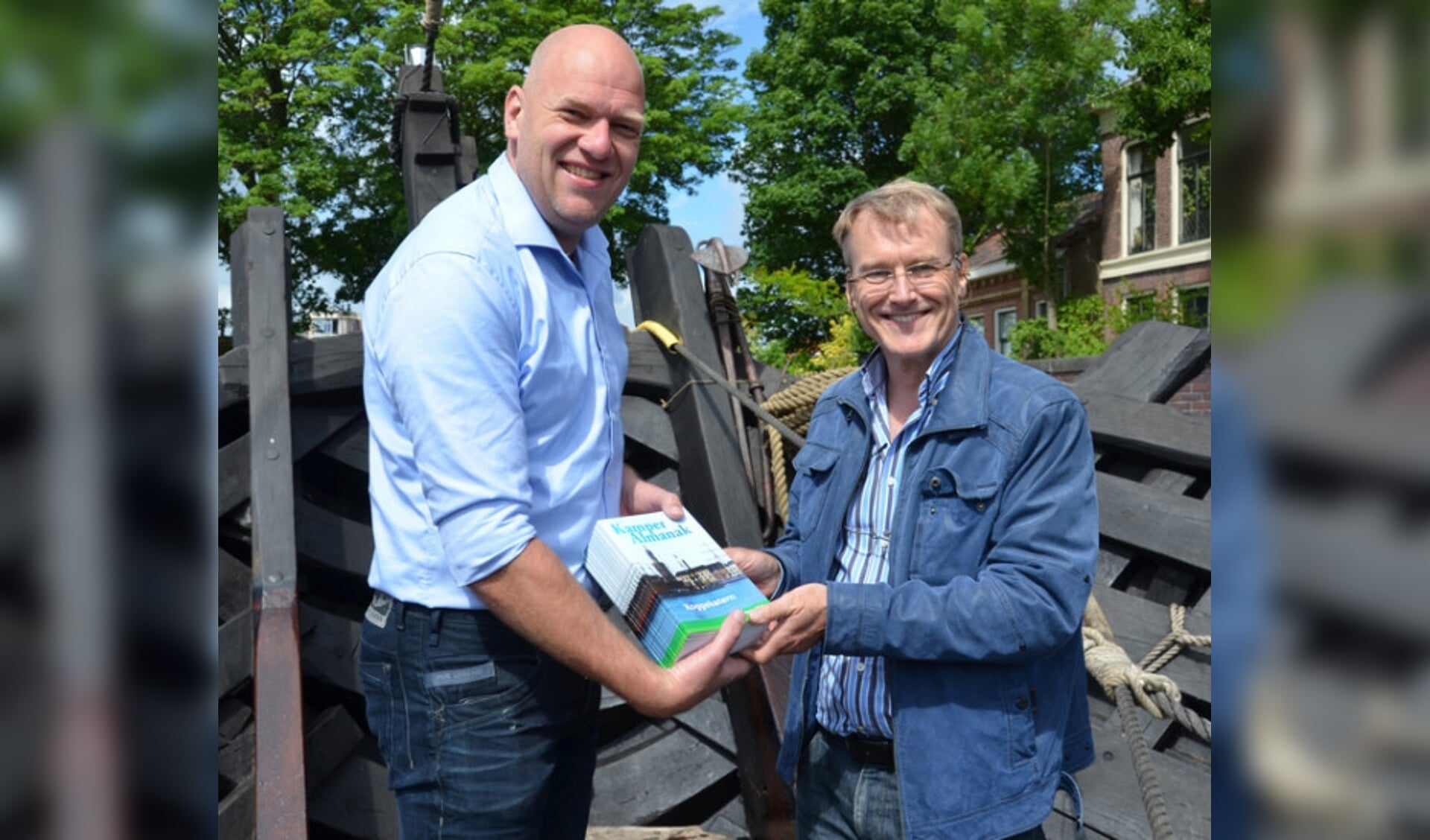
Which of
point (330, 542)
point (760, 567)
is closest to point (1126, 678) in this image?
point (760, 567)

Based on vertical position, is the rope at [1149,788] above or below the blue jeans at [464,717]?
below

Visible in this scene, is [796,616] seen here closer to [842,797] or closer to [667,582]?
[667,582]

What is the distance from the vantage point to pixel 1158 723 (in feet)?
10.5

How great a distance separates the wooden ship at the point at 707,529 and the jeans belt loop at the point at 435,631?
2.48 feet

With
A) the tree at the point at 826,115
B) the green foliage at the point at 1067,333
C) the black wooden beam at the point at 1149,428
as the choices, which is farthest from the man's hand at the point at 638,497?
the tree at the point at 826,115

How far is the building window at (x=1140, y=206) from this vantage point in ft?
78.4

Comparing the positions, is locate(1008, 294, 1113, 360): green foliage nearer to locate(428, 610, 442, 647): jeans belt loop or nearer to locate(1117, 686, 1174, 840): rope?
locate(1117, 686, 1174, 840): rope

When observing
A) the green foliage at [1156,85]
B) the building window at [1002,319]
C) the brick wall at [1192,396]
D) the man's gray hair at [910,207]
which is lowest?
the brick wall at [1192,396]

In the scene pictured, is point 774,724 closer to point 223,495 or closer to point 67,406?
point 223,495

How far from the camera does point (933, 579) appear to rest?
205cm

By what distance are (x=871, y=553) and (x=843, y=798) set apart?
1.57 feet

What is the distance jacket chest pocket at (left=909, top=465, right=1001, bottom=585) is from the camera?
203cm

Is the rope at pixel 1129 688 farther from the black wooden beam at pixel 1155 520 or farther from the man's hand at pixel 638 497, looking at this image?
the man's hand at pixel 638 497

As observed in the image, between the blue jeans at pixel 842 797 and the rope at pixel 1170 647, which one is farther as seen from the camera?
the rope at pixel 1170 647
